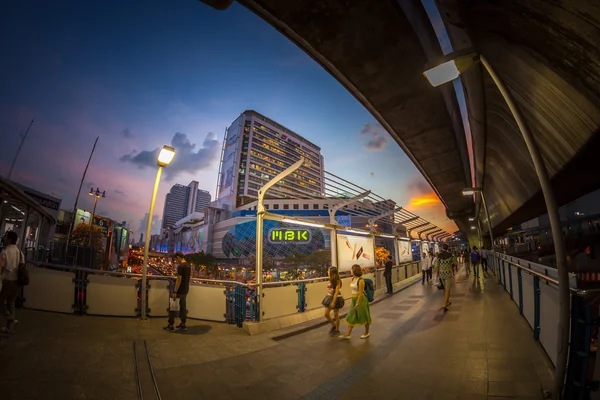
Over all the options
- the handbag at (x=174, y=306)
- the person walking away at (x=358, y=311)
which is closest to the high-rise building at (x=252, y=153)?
the handbag at (x=174, y=306)

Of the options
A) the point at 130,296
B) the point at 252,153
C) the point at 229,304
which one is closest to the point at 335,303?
the point at 229,304

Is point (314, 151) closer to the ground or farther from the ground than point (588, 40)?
farther from the ground

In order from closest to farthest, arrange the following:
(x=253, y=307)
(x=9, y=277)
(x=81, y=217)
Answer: (x=9, y=277) < (x=253, y=307) < (x=81, y=217)

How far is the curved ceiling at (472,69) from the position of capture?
12.3ft

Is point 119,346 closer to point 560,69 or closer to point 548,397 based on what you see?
point 548,397

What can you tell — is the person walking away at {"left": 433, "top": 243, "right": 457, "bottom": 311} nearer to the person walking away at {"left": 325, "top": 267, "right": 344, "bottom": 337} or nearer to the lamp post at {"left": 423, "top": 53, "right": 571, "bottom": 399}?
the person walking away at {"left": 325, "top": 267, "right": 344, "bottom": 337}

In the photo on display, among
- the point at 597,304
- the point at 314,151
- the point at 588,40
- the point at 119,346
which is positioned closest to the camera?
the point at 597,304

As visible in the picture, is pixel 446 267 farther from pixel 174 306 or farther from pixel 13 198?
pixel 13 198

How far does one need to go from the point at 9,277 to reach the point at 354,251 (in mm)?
9044

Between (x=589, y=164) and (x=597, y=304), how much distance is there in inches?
271

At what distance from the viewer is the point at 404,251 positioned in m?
15.3

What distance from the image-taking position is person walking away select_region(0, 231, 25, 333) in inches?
172

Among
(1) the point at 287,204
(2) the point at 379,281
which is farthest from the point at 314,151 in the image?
(2) the point at 379,281

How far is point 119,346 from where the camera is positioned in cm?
419
